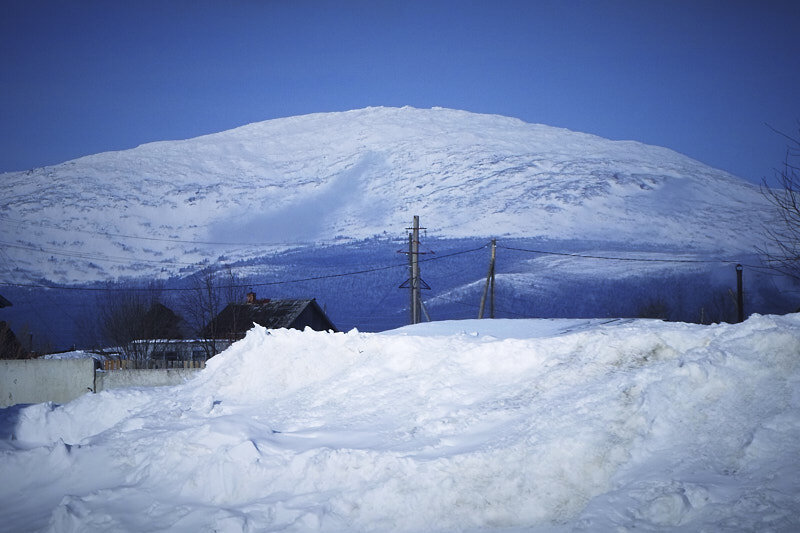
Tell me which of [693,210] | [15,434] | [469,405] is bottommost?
[15,434]

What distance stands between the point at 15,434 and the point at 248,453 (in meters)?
7.14

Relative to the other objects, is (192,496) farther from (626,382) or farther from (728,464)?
(728,464)

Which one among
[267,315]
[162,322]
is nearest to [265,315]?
[267,315]

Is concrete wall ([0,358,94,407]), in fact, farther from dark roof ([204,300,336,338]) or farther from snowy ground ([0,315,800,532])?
dark roof ([204,300,336,338])

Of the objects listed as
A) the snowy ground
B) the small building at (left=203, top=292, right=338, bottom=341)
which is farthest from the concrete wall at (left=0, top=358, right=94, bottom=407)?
the small building at (left=203, top=292, right=338, bottom=341)

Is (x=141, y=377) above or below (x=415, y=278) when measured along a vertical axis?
below

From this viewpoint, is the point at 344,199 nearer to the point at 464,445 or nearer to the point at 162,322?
the point at 162,322

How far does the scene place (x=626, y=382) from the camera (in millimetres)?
7965

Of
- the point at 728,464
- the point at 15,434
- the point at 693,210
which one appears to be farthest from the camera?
the point at 693,210

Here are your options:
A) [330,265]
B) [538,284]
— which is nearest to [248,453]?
[538,284]

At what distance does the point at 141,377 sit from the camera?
66.0ft

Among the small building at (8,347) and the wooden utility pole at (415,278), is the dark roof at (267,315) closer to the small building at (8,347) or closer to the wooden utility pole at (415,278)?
the small building at (8,347)

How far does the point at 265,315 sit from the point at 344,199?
4994 inches

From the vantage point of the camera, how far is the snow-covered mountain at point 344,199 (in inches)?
4769
